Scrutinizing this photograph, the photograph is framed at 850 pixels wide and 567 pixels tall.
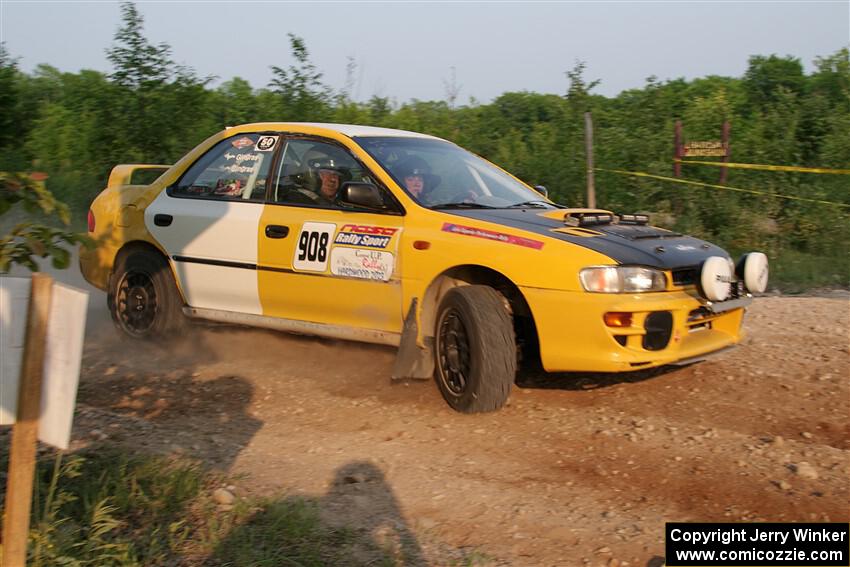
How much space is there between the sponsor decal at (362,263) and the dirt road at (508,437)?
78cm

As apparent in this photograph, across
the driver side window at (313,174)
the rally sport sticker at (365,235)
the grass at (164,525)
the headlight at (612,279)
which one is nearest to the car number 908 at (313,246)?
the rally sport sticker at (365,235)

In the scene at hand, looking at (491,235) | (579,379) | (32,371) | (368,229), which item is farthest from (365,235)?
(32,371)

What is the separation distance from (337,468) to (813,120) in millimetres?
11508

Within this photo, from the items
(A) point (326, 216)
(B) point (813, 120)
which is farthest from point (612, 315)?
(B) point (813, 120)

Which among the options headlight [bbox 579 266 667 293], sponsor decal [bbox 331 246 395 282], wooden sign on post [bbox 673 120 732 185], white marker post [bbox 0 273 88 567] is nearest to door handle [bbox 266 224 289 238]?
sponsor decal [bbox 331 246 395 282]

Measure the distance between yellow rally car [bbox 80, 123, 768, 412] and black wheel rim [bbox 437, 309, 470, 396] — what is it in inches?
0.5

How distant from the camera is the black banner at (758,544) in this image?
338 centimetres

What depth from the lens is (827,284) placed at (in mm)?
9586

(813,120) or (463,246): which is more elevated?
(813,120)

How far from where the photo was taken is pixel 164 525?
3.61 m

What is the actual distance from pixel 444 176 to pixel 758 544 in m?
3.21

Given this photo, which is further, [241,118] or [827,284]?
[241,118]

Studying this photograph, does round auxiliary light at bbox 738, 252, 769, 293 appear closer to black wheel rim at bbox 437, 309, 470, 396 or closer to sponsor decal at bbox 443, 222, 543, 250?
sponsor decal at bbox 443, 222, 543, 250

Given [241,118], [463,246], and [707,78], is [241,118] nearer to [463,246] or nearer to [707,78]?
[463,246]
